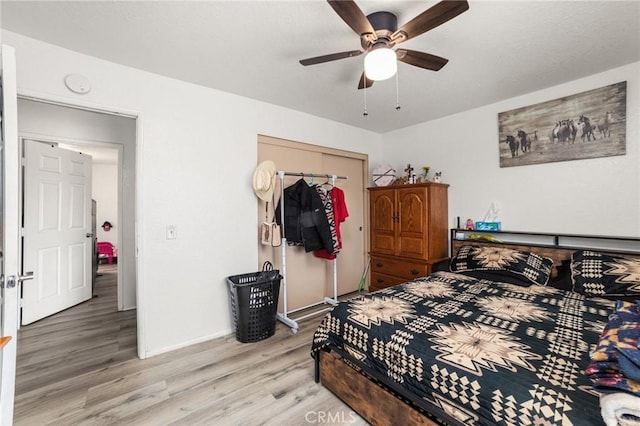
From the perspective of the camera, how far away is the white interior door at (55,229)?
2965 millimetres

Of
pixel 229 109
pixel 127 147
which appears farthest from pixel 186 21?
pixel 127 147

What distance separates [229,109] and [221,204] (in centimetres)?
96

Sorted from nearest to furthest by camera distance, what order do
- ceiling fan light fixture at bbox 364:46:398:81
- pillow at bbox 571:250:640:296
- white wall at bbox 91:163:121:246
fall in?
ceiling fan light fixture at bbox 364:46:398:81 → pillow at bbox 571:250:640:296 → white wall at bbox 91:163:121:246

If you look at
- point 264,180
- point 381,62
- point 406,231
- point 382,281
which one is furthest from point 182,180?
point 382,281

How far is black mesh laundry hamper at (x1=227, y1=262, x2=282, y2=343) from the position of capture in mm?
2479

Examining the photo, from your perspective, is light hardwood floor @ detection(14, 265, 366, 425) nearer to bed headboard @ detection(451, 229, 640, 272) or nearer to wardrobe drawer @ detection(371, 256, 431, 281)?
wardrobe drawer @ detection(371, 256, 431, 281)

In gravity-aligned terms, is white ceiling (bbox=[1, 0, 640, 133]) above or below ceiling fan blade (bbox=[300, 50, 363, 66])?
above

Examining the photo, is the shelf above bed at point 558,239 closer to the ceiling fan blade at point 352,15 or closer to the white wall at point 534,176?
the white wall at point 534,176

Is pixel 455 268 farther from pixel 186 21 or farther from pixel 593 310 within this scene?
pixel 186 21

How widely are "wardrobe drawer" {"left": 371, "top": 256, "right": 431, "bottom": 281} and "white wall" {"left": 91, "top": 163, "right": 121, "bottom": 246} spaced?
6277mm

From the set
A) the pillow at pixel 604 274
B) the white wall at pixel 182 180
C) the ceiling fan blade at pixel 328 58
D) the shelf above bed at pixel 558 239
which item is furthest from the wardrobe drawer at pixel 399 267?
the ceiling fan blade at pixel 328 58

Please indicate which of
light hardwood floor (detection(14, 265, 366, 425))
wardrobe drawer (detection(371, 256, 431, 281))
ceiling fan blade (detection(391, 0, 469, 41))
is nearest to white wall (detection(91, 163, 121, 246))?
light hardwood floor (detection(14, 265, 366, 425))

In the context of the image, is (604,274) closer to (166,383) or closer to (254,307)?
(254,307)

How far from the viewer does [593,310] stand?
5.68ft
